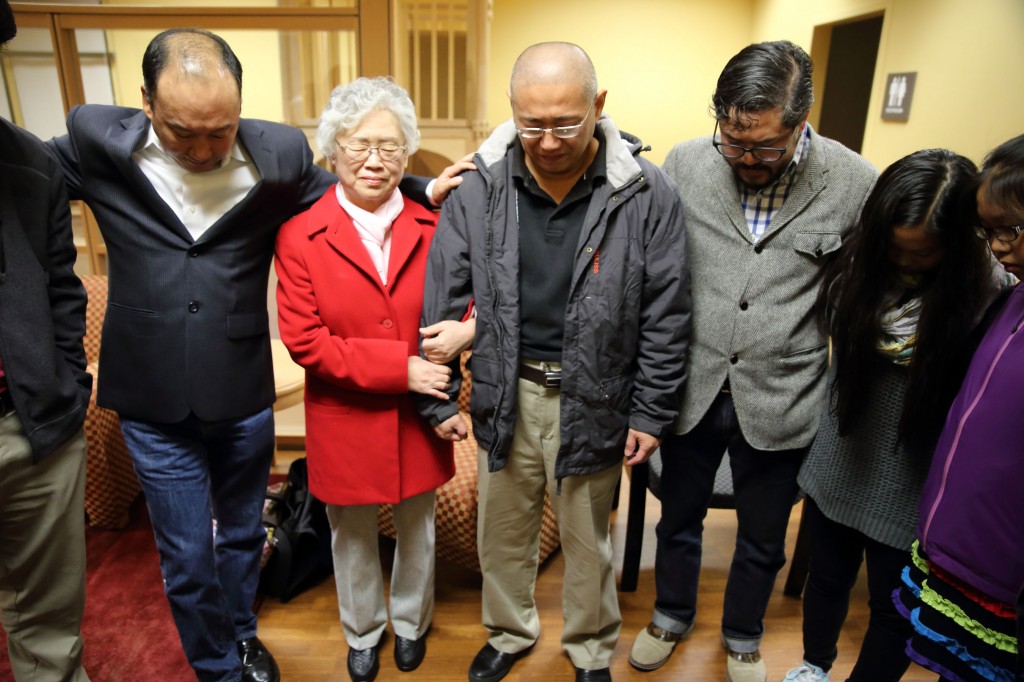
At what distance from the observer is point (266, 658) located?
1.92 meters

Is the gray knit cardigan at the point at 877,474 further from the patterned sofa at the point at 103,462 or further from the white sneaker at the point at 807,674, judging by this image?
the patterned sofa at the point at 103,462

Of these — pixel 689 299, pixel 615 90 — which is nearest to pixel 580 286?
pixel 689 299

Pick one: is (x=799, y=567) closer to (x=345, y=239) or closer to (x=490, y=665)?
(x=490, y=665)

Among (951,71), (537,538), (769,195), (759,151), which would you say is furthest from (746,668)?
(951,71)

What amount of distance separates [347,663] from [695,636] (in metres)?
1.07

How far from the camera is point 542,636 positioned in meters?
2.08

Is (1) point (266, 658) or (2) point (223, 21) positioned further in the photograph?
(2) point (223, 21)

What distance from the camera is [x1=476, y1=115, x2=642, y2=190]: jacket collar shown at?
149cm

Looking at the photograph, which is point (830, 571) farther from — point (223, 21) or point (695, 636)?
point (223, 21)

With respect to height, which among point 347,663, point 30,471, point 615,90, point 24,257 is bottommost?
point 347,663

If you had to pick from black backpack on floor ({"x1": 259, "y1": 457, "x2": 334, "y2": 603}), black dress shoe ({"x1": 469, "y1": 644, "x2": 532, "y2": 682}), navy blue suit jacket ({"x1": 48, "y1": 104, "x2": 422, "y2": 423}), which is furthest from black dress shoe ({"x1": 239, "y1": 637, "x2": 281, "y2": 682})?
navy blue suit jacket ({"x1": 48, "y1": 104, "x2": 422, "y2": 423})

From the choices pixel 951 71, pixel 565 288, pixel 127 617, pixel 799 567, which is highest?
pixel 951 71

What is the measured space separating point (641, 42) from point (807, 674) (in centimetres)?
466

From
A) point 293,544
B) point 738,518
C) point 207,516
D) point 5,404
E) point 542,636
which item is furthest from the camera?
point 293,544
